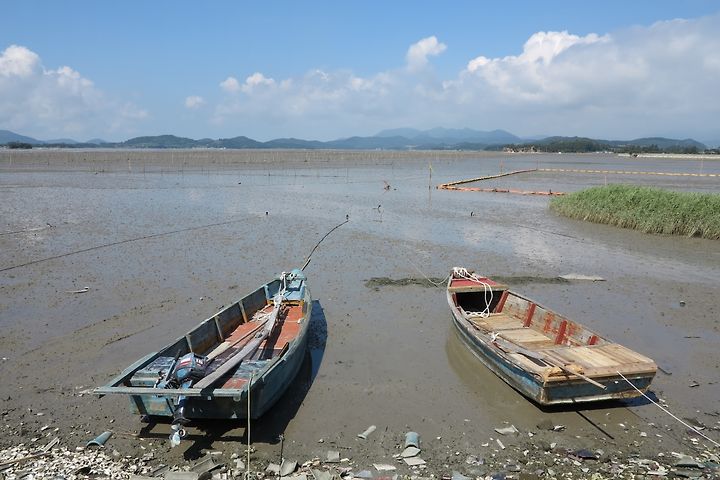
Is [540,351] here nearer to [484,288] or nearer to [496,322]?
[496,322]

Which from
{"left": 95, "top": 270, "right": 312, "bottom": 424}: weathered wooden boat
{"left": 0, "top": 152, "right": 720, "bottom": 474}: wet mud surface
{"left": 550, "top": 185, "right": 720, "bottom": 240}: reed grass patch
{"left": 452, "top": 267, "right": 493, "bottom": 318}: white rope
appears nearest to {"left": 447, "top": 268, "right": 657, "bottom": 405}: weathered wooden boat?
{"left": 452, "top": 267, "right": 493, "bottom": 318}: white rope

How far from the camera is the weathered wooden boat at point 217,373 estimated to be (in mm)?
6230

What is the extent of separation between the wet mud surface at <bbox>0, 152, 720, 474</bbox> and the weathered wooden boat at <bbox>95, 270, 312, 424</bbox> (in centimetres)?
45

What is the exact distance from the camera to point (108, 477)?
18.6 ft

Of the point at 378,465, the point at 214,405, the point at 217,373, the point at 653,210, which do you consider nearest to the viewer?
the point at 378,465

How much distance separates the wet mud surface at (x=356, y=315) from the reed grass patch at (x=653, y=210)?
0.73 meters

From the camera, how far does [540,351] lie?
8078mm

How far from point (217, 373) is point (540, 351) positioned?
5.06 meters

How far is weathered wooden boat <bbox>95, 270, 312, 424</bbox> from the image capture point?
6230 mm

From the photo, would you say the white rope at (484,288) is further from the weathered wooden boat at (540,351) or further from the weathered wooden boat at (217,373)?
the weathered wooden boat at (217,373)

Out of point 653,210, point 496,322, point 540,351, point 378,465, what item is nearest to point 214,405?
point 378,465

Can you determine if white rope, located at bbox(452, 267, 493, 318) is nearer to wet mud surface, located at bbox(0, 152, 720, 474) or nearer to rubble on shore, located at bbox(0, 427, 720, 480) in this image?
wet mud surface, located at bbox(0, 152, 720, 474)

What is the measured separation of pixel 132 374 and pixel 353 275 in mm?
8313

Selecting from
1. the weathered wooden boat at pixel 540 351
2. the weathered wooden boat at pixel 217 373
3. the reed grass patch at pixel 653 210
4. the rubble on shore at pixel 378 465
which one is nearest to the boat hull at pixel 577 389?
the weathered wooden boat at pixel 540 351
